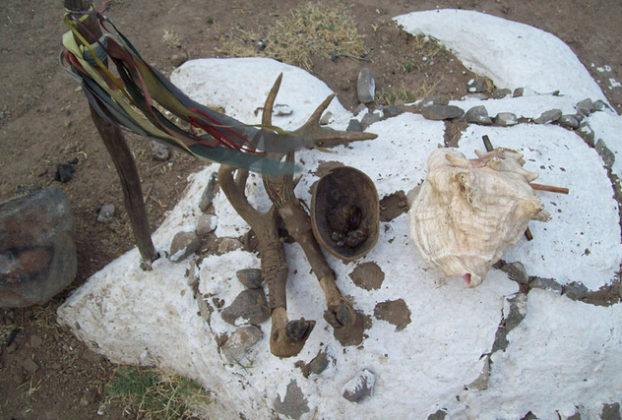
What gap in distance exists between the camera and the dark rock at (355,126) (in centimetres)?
299

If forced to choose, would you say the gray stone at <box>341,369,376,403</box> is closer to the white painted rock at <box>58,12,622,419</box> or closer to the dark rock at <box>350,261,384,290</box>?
the white painted rock at <box>58,12,622,419</box>

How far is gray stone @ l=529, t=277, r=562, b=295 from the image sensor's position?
2.28 metres

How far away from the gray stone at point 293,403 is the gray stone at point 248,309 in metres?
0.39

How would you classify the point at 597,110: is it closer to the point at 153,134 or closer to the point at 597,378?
the point at 597,378

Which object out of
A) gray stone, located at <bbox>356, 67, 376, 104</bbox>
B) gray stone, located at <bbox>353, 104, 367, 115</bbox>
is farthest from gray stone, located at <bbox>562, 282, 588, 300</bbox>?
gray stone, located at <bbox>356, 67, 376, 104</bbox>

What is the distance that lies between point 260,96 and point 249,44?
110 cm

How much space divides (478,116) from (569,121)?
1.85 feet

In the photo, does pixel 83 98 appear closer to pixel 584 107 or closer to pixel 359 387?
pixel 359 387

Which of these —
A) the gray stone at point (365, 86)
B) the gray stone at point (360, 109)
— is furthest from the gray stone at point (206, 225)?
the gray stone at point (365, 86)

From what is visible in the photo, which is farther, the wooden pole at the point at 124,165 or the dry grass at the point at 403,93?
the dry grass at the point at 403,93

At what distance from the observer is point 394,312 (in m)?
2.33

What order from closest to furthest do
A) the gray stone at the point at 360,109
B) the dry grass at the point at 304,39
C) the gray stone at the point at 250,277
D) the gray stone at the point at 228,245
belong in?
1. the gray stone at the point at 250,277
2. the gray stone at the point at 228,245
3. the gray stone at the point at 360,109
4. the dry grass at the point at 304,39

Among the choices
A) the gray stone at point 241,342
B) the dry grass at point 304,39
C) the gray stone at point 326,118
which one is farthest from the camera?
the dry grass at point 304,39

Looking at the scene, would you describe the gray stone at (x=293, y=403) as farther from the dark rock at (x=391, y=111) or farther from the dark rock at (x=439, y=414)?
the dark rock at (x=391, y=111)
